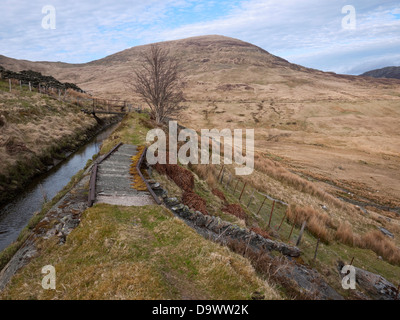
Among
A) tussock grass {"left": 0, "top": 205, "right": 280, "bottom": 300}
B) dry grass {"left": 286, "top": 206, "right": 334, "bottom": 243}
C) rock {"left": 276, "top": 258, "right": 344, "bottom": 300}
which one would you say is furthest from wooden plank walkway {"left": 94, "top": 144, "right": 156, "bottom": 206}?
dry grass {"left": 286, "top": 206, "right": 334, "bottom": 243}

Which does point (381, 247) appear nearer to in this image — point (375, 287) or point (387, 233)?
point (387, 233)

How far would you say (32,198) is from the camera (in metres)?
15.5

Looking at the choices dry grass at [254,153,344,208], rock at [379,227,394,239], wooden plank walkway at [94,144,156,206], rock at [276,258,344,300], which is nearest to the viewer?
rock at [276,258,344,300]

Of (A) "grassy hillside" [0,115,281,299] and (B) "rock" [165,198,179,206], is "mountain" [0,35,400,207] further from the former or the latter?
→ (A) "grassy hillside" [0,115,281,299]

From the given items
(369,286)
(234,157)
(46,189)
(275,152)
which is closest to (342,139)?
(275,152)

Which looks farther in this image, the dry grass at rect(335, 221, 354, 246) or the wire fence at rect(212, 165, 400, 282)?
the dry grass at rect(335, 221, 354, 246)

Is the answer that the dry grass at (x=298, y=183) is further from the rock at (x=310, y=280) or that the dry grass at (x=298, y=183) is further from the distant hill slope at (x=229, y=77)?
the distant hill slope at (x=229, y=77)

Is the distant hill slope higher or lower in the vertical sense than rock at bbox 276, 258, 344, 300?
higher

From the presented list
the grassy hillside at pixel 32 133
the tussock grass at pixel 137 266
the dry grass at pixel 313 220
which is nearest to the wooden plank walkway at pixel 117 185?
the tussock grass at pixel 137 266

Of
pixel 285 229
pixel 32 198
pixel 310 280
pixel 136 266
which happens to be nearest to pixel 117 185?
pixel 136 266

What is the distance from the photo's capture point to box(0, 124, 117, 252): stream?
39.7ft

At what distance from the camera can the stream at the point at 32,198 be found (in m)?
12.1

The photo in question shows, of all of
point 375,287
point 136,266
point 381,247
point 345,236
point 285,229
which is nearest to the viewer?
point 136,266

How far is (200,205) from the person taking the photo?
11516mm
